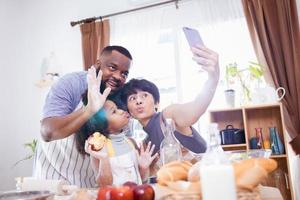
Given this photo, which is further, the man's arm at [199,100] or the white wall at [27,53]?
the white wall at [27,53]

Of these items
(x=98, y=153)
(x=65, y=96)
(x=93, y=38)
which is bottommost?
(x=98, y=153)

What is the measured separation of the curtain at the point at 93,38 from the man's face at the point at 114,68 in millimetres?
416

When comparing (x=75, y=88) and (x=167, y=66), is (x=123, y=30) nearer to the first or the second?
(x=167, y=66)

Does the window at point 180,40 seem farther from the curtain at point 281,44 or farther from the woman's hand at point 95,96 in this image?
the woman's hand at point 95,96

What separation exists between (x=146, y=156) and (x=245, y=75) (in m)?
1.06

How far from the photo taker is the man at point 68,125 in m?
1.83

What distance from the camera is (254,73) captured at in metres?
2.31

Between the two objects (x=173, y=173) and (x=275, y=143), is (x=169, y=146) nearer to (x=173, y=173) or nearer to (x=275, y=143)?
(x=173, y=173)

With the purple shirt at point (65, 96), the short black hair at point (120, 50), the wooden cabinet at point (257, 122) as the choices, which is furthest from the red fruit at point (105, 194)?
the wooden cabinet at point (257, 122)

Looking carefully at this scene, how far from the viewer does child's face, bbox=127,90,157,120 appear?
1817 mm

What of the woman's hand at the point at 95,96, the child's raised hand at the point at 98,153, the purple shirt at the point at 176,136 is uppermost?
the woman's hand at the point at 95,96

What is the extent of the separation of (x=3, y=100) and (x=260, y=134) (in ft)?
7.22

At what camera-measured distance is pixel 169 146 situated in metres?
1.70

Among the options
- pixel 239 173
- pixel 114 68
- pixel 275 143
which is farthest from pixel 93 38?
pixel 239 173
